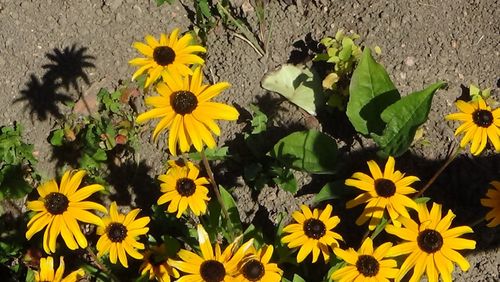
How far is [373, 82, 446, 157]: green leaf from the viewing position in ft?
10.1

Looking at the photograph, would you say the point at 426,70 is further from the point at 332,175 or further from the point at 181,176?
the point at 181,176

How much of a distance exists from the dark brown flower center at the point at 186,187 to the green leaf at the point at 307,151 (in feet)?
2.16

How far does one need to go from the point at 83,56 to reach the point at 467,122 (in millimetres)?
2129

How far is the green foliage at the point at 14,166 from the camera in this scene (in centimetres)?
338

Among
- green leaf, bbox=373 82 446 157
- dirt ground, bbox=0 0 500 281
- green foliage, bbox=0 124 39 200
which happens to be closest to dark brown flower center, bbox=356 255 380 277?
green leaf, bbox=373 82 446 157

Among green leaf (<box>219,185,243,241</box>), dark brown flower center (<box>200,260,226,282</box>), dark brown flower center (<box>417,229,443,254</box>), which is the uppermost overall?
green leaf (<box>219,185,243,241</box>)

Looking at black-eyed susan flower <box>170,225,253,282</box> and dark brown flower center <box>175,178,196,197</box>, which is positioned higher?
dark brown flower center <box>175,178,196,197</box>

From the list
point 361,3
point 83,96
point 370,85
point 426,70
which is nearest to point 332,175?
point 370,85

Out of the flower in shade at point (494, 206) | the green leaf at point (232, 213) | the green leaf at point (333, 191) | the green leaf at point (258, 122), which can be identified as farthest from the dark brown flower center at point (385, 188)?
the green leaf at point (258, 122)

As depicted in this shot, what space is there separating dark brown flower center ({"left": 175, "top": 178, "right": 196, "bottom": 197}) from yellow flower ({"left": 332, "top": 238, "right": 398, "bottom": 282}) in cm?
59

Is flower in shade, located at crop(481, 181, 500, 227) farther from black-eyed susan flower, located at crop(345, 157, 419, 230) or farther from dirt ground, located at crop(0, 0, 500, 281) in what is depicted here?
dirt ground, located at crop(0, 0, 500, 281)

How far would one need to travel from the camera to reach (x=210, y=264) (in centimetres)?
239

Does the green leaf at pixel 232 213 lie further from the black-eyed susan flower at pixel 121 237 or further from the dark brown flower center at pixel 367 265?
the dark brown flower center at pixel 367 265

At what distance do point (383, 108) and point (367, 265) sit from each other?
1.01 m
